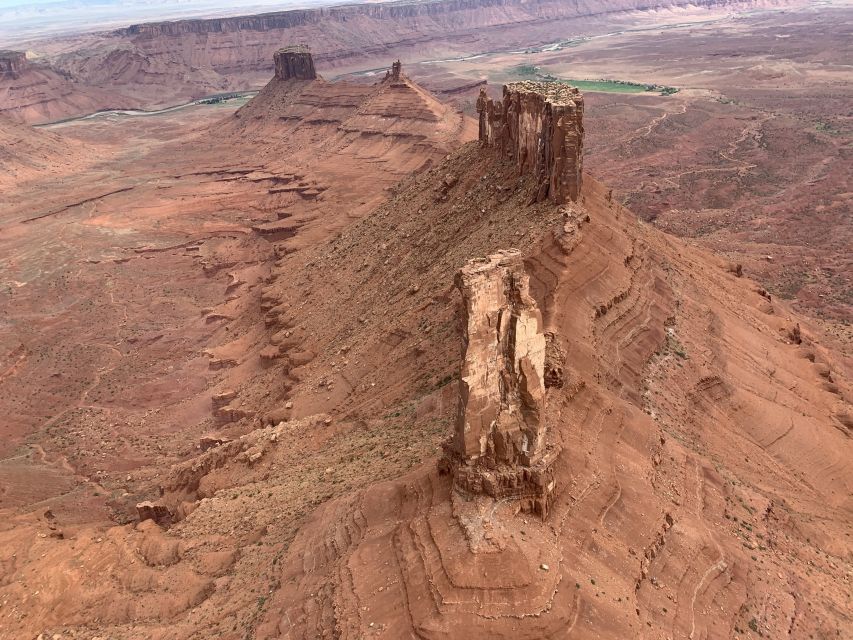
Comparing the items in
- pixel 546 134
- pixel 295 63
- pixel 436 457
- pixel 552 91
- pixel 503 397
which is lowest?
pixel 436 457

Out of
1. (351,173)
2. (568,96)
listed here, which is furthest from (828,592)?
(351,173)

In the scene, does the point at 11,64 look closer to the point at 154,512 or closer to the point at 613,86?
the point at 613,86

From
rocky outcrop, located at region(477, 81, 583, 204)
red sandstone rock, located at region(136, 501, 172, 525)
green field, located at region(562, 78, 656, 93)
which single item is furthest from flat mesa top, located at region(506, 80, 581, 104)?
green field, located at region(562, 78, 656, 93)

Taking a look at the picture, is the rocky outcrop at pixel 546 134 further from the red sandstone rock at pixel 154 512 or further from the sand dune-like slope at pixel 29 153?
the sand dune-like slope at pixel 29 153

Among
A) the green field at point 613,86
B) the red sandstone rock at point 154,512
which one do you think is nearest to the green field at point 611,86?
the green field at point 613,86

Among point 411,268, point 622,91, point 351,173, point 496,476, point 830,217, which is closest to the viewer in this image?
point 496,476

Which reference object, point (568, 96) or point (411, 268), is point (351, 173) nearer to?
point (411, 268)

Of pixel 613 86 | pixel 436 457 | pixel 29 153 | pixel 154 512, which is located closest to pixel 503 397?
pixel 436 457
